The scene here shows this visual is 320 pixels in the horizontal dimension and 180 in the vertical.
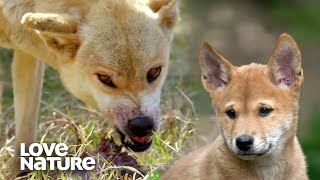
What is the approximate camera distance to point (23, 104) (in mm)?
9266

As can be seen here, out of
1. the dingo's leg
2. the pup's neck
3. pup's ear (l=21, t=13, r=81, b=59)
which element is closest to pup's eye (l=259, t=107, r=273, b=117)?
the pup's neck

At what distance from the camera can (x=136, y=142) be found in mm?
8117

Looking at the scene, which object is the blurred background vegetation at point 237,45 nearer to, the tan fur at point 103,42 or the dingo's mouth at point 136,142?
the dingo's mouth at point 136,142

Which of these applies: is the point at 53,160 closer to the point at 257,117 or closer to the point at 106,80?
the point at 106,80

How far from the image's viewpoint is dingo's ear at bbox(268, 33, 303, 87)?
7.09 meters

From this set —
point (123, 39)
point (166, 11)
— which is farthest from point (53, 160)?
point (166, 11)

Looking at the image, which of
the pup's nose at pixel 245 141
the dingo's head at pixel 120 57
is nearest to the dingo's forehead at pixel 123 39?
the dingo's head at pixel 120 57

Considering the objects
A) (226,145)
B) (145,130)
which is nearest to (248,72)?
(226,145)

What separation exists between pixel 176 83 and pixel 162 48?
9.02 ft

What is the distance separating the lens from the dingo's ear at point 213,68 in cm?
721

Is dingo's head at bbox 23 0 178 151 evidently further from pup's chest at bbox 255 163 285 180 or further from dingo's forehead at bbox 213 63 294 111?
pup's chest at bbox 255 163 285 180

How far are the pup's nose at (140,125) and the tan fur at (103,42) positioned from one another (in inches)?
1.9

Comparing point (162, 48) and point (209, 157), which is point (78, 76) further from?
point (209, 157)

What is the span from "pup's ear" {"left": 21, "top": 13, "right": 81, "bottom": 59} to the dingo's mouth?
711 millimetres
